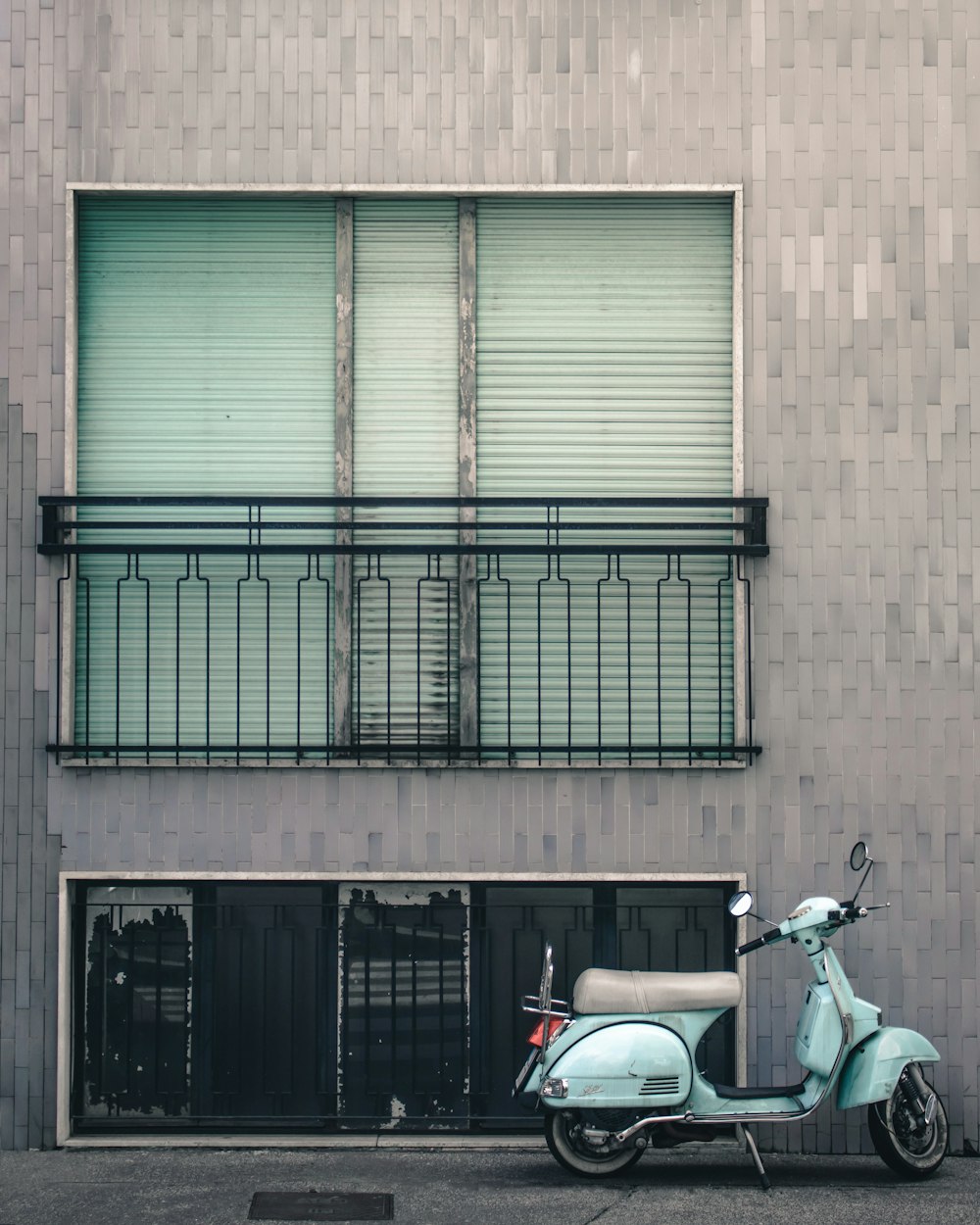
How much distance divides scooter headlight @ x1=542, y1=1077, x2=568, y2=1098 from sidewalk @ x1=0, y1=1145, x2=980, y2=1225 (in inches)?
18.2

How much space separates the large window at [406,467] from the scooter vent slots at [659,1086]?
175cm

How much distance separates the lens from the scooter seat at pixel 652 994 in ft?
Result: 22.2

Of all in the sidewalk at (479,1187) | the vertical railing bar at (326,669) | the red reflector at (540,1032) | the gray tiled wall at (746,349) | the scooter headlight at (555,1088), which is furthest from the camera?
the vertical railing bar at (326,669)

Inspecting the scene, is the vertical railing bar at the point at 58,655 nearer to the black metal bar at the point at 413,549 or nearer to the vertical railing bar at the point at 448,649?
the black metal bar at the point at 413,549

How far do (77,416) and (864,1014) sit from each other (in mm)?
5034

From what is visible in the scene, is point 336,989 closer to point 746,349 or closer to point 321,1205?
point 321,1205

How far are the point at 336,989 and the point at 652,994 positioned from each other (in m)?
1.79

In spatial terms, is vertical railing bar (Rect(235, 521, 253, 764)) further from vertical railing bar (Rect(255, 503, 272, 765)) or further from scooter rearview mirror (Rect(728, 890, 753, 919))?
scooter rearview mirror (Rect(728, 890, 753, 919))

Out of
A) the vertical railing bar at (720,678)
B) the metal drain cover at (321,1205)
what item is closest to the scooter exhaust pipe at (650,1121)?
the metal drain cover at (321,1205)

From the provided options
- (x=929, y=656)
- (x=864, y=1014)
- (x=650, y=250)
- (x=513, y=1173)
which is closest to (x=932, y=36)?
(x=650, y=250)

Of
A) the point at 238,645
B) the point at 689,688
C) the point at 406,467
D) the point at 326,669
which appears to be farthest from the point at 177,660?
the point at 689,688

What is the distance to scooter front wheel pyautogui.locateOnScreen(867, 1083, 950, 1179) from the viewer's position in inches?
271

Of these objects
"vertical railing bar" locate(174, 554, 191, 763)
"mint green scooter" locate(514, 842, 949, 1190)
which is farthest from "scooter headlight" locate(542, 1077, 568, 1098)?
"vertical railing bar" locate(174, 554, 191, 763)

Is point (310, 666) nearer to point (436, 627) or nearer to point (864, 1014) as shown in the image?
point (436, 627)
